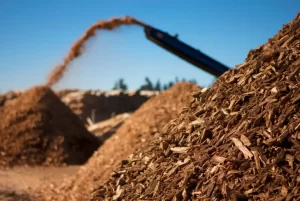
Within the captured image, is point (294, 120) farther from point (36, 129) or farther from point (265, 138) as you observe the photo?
point (36, 129)

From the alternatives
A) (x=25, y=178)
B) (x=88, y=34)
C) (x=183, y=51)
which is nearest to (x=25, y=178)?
(x=25, y=178)

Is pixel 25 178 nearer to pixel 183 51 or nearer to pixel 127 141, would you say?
pixel 127 141

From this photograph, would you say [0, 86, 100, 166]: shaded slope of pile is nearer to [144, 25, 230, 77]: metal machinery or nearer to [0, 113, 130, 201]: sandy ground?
[0, 113, 130, 201]: sandy ground

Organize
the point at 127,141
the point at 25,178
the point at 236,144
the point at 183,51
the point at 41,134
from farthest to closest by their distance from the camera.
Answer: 1. the point at 41,134
2. the point at 183,51
3. the point at 25,178
4. the point at 127,141
5. the point at 236,144

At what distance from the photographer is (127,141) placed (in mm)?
9172

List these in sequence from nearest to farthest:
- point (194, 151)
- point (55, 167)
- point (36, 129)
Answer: point (194, 151) < point (55, 167) < point (36, 129)

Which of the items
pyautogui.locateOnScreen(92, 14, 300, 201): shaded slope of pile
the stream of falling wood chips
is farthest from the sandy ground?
pyautogui.locateOnScreen(92, 14, 300, 201): shaded slope of pile

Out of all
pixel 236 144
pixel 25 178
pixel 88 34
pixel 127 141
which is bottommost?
pixel 25 178

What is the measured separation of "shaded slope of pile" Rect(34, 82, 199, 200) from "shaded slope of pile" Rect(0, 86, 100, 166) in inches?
143

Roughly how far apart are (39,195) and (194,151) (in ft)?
19.0

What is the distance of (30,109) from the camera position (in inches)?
552

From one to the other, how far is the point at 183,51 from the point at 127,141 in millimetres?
3761

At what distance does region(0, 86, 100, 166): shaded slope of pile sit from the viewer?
1275 cm

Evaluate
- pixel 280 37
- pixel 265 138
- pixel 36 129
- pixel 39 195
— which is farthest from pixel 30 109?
pixel 265 138
